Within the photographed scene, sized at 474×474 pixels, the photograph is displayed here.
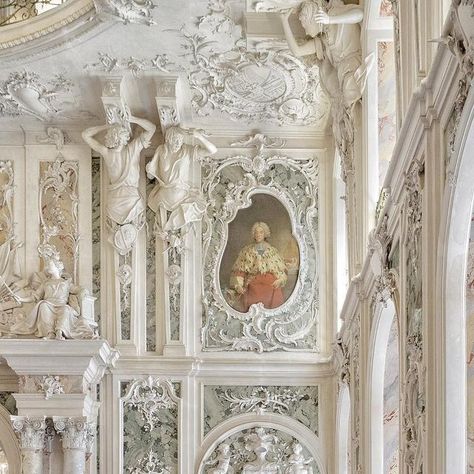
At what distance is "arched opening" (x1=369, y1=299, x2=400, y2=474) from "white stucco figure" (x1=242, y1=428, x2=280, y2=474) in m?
5.05

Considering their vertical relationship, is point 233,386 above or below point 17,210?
below

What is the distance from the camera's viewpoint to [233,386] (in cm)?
1997

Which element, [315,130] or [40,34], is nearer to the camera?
[40,34]

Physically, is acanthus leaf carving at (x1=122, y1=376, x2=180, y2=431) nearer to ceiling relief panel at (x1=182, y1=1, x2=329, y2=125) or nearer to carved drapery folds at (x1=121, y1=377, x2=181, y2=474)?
carved drapery folds at (x1=121, y1=377, x2=181, y2=474)

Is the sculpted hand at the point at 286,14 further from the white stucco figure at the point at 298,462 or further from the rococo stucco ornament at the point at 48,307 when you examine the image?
the white stucco figure at the point at 298,462

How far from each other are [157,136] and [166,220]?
126 cm

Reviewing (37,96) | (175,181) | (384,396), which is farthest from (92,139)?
(384,396)

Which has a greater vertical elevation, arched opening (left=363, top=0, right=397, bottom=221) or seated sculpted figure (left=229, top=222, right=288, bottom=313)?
arched opening (left=363, top=0, right=397, bottom=221)

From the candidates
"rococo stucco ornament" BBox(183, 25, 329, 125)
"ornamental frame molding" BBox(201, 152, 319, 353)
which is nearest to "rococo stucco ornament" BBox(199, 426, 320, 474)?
"ornamental frame molding" BBox(201, 152, 319, 353)

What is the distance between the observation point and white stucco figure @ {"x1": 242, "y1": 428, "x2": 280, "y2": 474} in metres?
19.6

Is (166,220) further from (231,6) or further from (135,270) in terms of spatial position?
(231,6)

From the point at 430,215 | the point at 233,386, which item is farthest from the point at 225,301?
the point at 430,215

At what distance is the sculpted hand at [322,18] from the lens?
14594mm

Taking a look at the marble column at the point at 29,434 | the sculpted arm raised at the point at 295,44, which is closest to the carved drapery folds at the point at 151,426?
the marble column at the point at 29,434
